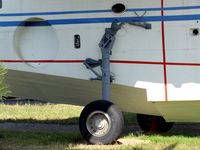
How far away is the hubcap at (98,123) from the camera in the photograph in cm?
887

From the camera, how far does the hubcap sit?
8867 millimetres

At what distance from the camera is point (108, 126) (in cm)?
882

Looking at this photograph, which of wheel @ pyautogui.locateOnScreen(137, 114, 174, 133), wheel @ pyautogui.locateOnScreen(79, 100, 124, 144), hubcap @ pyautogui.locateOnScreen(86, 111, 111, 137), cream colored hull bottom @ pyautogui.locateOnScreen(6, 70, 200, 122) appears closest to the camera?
wheel @ pyautogui.locateOnScreen(79, 100, 124, 144)

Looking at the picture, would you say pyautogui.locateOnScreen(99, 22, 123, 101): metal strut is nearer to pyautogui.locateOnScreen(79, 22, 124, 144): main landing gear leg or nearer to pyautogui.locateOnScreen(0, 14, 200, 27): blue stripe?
pyautogui.locateOnScreen(79, 22, 124, 144): main landing gear leg

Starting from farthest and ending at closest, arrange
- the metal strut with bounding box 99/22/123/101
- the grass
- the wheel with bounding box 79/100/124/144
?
the metal strut with bounding box 99/22/123/101 < the wheel with bounding box 79/100/124/144 < the grass

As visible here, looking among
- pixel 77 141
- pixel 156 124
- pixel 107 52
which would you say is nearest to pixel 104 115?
pixel 77 141

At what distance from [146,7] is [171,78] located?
126 cm

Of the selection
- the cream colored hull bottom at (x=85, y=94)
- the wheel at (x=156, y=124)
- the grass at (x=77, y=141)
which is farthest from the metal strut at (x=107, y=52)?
the wheel at (x=156, y=124)

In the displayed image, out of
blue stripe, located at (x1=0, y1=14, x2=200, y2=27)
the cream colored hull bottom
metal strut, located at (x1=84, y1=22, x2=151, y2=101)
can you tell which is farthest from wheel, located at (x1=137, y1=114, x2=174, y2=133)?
blue stripe, located at (x1=0, y1=14, x2=200, y2=27)

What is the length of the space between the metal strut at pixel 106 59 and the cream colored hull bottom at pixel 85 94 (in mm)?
319

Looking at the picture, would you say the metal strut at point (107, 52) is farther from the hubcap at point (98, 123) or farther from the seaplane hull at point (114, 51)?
the hubcap at point (98, 123)

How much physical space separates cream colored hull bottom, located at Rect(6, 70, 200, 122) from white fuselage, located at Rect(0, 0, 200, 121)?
17mm

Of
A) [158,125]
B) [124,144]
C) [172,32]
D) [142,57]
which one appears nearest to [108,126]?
[124,144]

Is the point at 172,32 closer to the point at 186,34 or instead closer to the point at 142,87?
the point at 186,34
